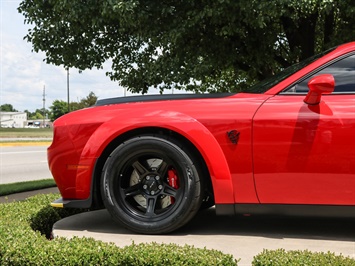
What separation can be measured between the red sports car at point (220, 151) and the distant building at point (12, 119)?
523 feet

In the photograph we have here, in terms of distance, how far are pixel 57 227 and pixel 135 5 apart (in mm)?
5646

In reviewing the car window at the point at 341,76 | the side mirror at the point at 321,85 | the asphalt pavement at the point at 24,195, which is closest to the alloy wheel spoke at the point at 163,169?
the car window at the point at 341,76

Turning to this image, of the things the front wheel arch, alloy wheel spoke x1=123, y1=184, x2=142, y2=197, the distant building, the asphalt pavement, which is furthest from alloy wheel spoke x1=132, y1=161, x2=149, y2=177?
the distant building

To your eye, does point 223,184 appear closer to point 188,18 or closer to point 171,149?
point 171,149

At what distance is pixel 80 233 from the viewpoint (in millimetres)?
4094

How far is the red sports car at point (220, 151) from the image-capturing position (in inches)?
144

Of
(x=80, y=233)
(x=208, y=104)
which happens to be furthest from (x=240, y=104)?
(x=80, y=233)

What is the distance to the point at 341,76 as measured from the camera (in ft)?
12.8

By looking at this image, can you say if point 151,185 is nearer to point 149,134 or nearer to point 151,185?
point 151,185

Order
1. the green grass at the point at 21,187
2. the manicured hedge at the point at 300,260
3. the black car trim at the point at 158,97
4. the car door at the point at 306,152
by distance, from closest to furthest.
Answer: the manicured hedge at the point at 300,260
the car door at the point at 306,152
the black car trim at the point at 158,97
the green grass at the point at 21,187

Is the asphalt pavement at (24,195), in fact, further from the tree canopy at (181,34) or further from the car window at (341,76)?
the car window at (341,76)

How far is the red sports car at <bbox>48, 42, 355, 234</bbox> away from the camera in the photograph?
12.0 ft

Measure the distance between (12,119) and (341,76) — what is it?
17470 cm

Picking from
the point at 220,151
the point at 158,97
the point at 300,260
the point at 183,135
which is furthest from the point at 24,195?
the point at 300,260
